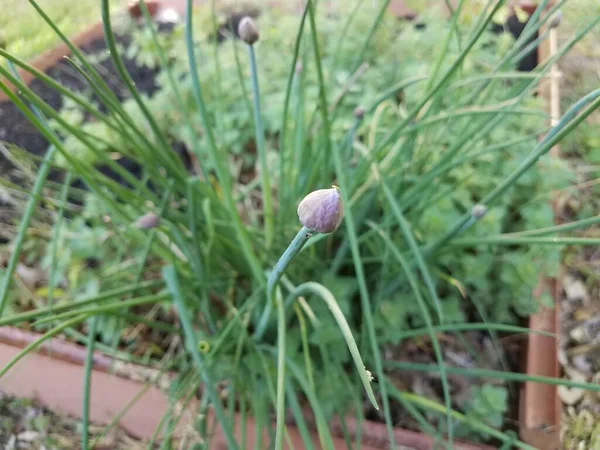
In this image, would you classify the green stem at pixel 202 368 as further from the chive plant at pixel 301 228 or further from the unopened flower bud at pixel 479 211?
the unopened flower bud at pixel 479 211

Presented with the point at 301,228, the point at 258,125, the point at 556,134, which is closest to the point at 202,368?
the point at 301,228

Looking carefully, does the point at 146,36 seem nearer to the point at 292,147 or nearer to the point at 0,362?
the point at 292,147

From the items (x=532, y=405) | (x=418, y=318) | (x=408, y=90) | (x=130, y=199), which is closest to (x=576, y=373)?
(x=532, y=405)

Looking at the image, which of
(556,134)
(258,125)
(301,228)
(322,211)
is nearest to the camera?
(322,211)

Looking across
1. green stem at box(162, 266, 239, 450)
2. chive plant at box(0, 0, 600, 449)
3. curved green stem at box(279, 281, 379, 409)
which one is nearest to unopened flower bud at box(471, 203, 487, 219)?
chive plant at box(0, 0, 600, 449)

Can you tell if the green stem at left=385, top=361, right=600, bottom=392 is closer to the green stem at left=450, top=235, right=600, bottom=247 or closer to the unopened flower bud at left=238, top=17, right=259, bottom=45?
the green stem at left=450, top=235, right=600, bottom=247

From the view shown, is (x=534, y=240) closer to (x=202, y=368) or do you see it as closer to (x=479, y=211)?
(x=479, y=211)
